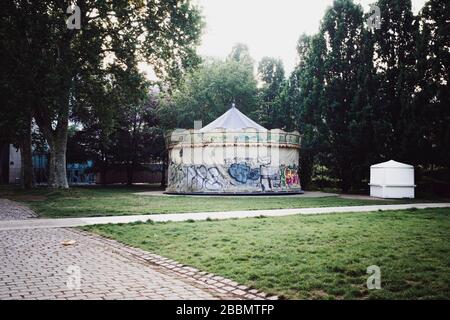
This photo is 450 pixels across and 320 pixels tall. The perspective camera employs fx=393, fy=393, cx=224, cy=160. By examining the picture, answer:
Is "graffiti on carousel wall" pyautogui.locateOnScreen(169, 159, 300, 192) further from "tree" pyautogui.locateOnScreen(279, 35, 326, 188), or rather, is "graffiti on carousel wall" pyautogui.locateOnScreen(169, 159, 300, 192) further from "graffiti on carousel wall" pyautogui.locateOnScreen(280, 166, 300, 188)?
"tree" pyautogui.locateOnScreen(279, 35, 326, 188)

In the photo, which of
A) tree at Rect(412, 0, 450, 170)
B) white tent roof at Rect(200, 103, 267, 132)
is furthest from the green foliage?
white tent roof at Rect(200, 103, 267, 132)

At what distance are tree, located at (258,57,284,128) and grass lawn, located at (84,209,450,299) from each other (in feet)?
90.9

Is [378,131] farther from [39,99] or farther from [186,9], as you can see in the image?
[39,99]

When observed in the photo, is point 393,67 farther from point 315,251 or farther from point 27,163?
point 27,163

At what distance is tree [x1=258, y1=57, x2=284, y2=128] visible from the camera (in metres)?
39.7

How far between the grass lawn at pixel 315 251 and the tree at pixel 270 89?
1091 inches

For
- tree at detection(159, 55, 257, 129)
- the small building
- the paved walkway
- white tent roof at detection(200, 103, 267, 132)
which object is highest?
tree at detection(159, 55, 257, 129)

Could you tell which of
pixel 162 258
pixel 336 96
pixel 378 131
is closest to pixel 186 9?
pixel 336 96

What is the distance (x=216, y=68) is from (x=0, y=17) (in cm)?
2340

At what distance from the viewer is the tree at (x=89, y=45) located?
22.0 meters

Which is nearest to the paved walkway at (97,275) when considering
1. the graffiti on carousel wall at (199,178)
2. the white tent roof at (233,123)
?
the graffiti on carousel wall at (199,178)

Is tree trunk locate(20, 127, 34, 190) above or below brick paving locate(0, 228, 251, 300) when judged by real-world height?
above
